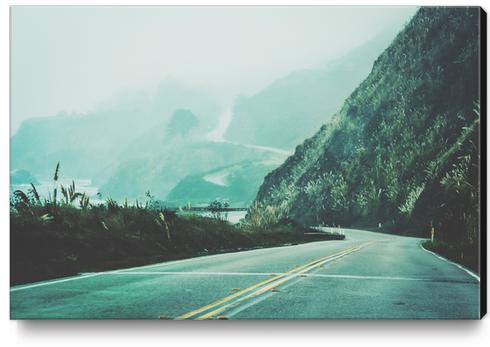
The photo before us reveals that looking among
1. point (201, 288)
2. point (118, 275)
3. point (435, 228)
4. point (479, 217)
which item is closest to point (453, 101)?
point (479, 217)

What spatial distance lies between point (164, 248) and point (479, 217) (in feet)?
25.3

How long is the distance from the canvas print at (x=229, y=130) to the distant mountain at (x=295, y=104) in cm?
3

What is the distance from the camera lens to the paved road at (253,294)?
7555 mm

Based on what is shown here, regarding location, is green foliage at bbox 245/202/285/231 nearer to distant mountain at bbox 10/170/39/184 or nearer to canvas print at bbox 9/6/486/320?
canvas print at bbox 9/6/486/320

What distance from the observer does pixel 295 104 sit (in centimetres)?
1223

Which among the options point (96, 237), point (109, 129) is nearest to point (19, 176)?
point (109, 129)

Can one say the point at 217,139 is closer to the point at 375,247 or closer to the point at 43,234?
the point at 43,234

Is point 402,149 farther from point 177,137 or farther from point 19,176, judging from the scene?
point 19,176

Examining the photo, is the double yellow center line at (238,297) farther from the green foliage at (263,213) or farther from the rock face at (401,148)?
the rock face at (401,148)

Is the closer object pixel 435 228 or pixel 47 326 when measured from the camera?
pixel 47 326

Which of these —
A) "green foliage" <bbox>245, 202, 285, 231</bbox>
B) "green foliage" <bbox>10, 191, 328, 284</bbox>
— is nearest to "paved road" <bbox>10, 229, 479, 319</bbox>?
"green foliage" <bbox>10, 191, 328, 284</bbox>

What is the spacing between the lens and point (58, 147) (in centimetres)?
1142

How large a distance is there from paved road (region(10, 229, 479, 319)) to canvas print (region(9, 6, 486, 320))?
0.09m

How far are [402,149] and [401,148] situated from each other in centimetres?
4
